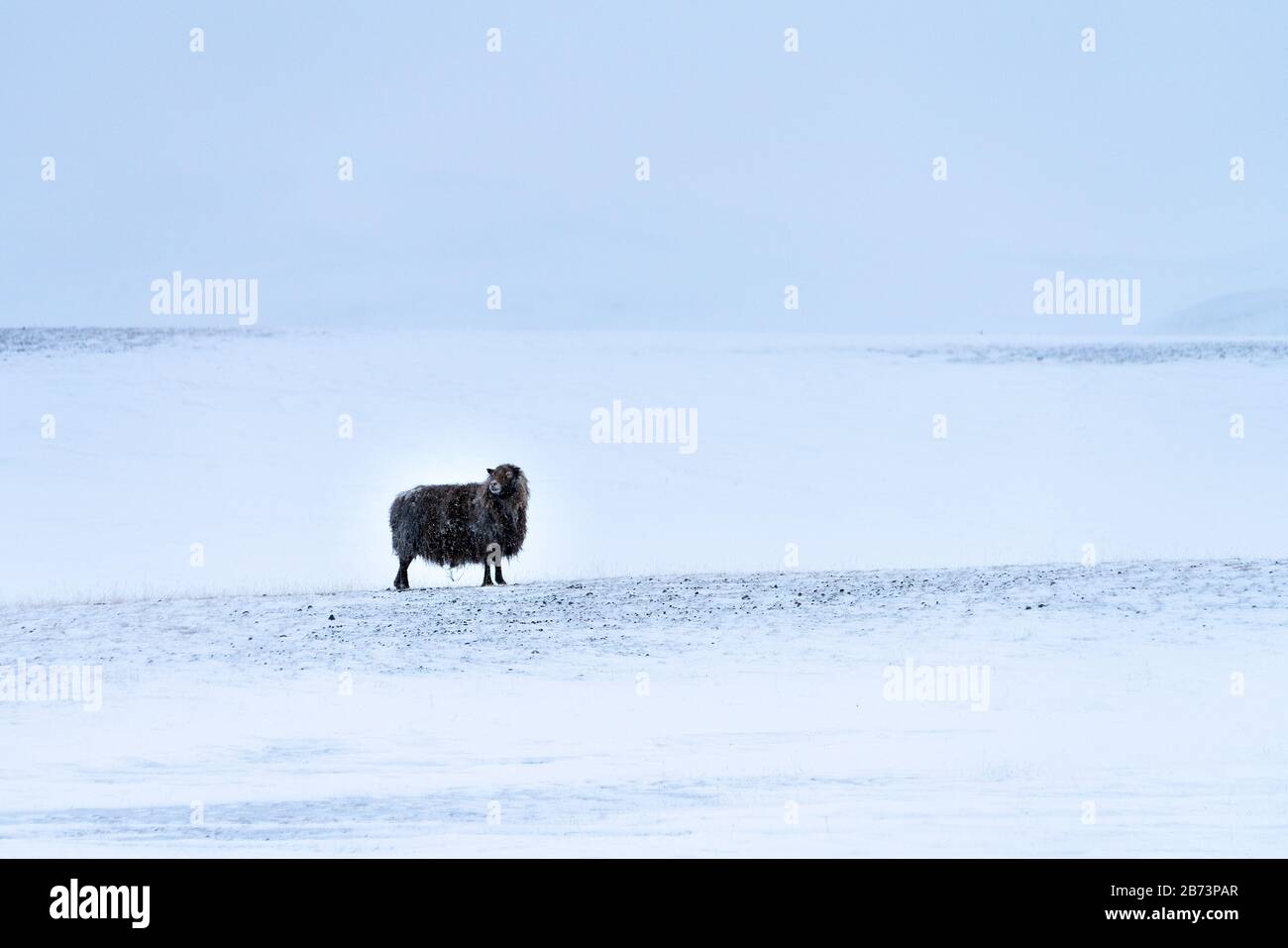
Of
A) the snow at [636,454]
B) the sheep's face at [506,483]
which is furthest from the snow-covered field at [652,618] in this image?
the sheep's face at [506,483]

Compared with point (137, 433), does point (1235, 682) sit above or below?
below

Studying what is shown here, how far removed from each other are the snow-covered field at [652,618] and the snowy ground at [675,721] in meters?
0.05

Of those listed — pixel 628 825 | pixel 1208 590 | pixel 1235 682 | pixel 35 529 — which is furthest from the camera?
pixel 35 529

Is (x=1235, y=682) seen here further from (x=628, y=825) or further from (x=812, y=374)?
(x=812, y=374)

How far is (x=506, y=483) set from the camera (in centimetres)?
1875

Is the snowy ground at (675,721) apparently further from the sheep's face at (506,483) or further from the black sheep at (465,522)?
the sheep's face at (506,483)

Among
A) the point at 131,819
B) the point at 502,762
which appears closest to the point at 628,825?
the point at 502,762

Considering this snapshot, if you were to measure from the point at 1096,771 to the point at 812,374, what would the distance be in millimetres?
30504

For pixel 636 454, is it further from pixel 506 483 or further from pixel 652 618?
pixel 652 618

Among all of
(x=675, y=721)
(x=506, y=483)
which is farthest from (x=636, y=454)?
(x=675, y=721)

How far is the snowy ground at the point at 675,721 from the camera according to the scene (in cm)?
907

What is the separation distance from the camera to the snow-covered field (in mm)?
9617

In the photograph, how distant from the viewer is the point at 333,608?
57.0ft

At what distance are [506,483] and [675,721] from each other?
20.9ft
